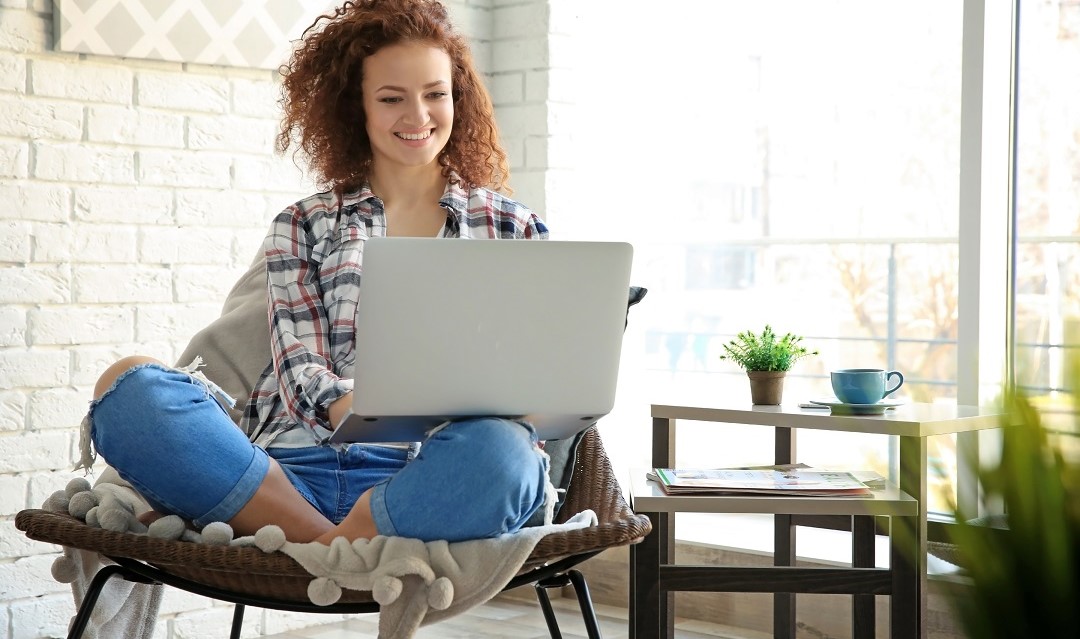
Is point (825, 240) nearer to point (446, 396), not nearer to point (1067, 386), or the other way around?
point (446, 396)

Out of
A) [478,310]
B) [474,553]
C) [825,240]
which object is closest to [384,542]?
[474,553]

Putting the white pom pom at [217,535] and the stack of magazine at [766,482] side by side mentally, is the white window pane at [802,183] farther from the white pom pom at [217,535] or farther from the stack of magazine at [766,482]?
the white pom pom at [217,535]

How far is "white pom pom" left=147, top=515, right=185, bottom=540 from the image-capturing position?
57.4 inches

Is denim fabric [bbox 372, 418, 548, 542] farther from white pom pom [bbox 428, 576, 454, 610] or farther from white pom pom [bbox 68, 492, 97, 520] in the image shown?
white pom pom [bbox 68, 492, 97, 520]

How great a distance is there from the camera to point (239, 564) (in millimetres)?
1374

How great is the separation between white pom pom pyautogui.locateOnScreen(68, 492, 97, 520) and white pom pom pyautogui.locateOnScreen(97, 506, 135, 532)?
2.0 inches

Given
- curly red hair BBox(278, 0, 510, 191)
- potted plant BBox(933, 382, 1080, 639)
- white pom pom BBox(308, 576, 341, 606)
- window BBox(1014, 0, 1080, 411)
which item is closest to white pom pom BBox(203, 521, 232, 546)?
white pom pom BBox(308, 576, 341, 606)

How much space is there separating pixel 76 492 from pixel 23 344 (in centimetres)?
90

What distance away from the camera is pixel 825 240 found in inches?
160

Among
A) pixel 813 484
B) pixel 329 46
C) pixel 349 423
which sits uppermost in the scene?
pixel 329 46

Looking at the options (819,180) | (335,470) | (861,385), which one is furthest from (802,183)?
(335,470)

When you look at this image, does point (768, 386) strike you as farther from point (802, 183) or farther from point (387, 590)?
point (802, 183)

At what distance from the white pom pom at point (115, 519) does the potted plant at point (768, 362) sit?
1.22 metres

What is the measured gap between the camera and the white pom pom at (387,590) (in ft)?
4.42
